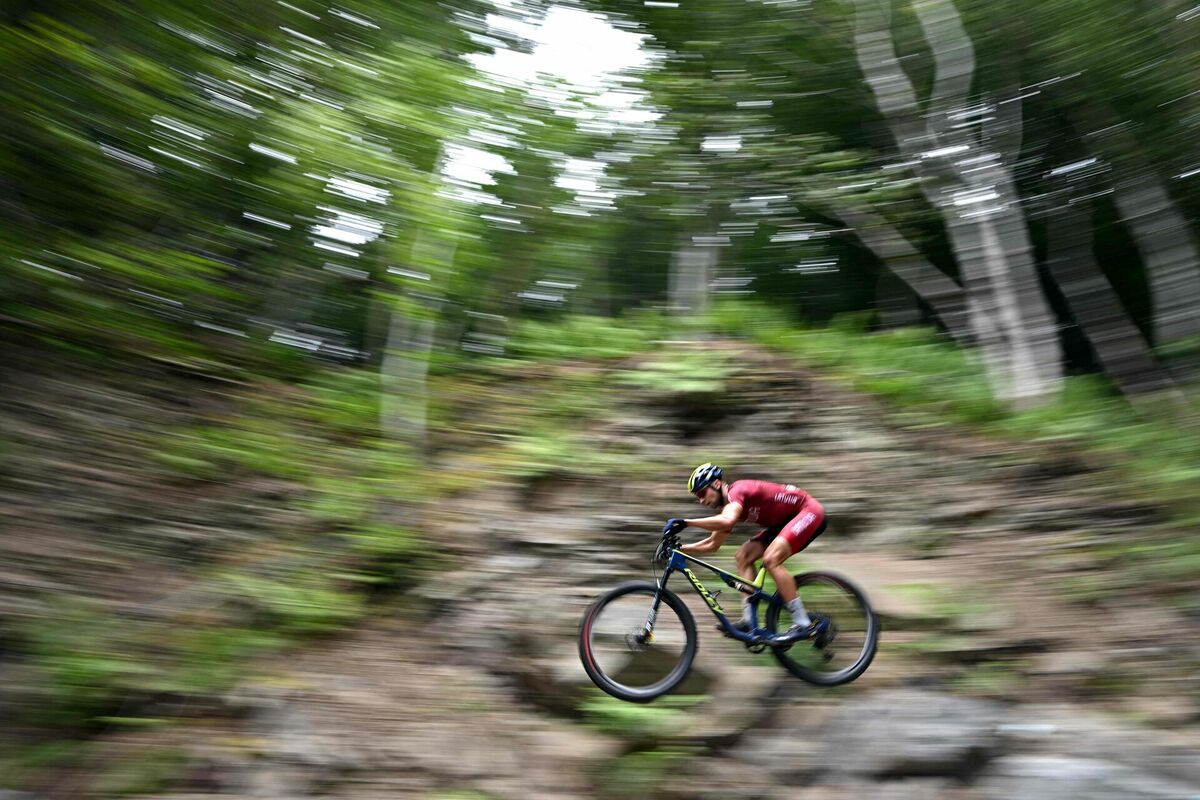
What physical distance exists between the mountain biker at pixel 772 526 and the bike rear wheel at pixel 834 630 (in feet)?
0.53

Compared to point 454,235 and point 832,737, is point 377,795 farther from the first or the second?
point 454,235

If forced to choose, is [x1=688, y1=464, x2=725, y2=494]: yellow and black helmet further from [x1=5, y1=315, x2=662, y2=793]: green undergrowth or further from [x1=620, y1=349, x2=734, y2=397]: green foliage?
[x1=620, y1=349, x2=734, y2=397]: green foliage

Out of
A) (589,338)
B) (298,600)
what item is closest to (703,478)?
(298,600)

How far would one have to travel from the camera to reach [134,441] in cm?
928

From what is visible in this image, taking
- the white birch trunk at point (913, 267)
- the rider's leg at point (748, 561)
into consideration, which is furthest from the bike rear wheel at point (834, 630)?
the white birch trunk at point (913, 267)

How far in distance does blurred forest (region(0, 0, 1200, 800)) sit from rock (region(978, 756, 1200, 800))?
0.04 m

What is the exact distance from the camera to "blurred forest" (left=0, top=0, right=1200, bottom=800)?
6453mm

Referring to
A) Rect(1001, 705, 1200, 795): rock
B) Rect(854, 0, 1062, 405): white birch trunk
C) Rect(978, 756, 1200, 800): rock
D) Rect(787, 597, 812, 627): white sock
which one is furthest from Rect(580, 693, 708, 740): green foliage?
Rect(854, 0, 1062, 405): white birch trunk

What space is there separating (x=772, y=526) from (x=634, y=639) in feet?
4.70

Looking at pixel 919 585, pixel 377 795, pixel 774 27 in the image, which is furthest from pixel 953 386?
pixel 377 795

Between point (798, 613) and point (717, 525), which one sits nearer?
point (717, 525)

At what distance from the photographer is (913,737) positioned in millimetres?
5668

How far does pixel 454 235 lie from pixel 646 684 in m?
7.63

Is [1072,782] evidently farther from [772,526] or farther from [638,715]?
[638,715]
